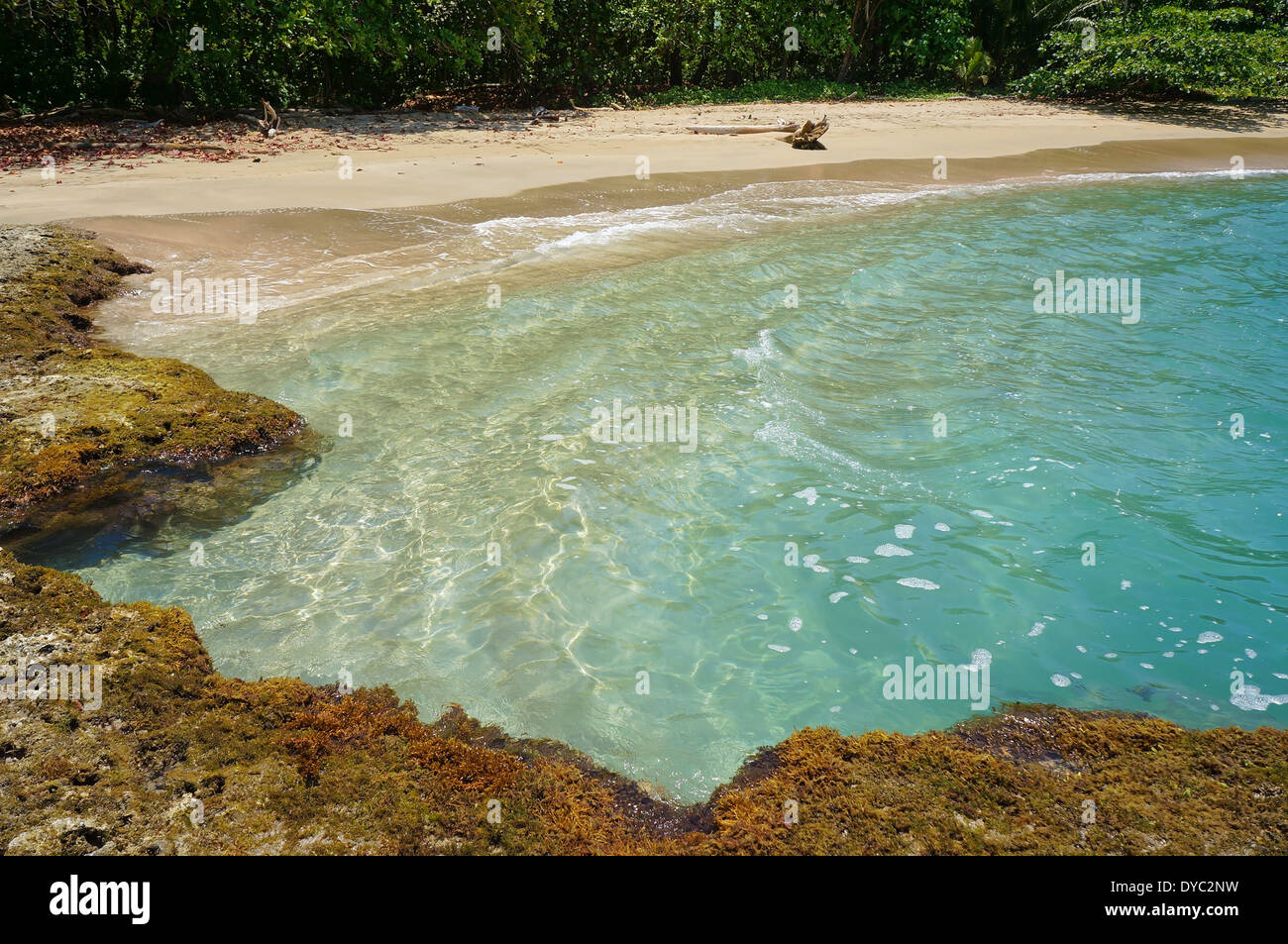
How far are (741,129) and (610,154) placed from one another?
4044 mm

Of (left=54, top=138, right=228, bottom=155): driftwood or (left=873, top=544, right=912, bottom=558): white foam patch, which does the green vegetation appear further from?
(left=54, top=138, right=228, bottom=155): driftwood

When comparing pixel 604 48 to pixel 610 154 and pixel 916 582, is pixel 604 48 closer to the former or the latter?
pixel 610 154

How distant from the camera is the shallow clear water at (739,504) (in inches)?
195

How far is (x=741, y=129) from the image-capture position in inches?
776

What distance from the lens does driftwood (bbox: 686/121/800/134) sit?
1967cm

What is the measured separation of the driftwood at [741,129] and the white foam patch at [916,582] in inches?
650

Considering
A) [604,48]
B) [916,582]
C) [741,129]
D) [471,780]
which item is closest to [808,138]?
[741,129]

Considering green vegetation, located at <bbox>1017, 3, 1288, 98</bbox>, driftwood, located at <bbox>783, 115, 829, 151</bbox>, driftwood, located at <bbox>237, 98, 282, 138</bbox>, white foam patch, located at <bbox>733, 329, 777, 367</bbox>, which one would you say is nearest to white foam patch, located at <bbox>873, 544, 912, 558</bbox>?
white foam patch, located at <bbox>733, 329, 777, 367</bbox>

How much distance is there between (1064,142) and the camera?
65.4 feet

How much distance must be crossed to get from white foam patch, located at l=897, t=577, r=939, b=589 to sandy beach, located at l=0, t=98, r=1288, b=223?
444 inches

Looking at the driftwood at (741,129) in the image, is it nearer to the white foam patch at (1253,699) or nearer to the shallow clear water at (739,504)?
the shallow clear water at (739,504)

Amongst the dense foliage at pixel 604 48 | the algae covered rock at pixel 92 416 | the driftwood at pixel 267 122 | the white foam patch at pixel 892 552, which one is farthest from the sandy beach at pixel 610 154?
the white foam patch at pixel 892 552
